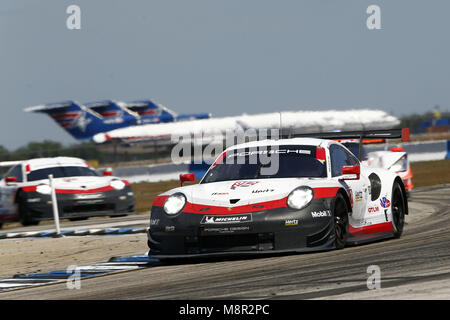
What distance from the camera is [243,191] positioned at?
Result: 8.62 m

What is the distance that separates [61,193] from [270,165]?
336 inches

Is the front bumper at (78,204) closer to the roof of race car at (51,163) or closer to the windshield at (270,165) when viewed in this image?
the roof of race car at (51,163)

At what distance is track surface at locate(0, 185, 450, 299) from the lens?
5.93 meters

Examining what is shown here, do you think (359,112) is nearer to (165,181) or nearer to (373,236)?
(165,181)

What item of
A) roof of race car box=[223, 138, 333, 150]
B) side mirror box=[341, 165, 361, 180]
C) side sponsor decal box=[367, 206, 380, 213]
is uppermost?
roof of race car box=[223, 138, 333, 150]

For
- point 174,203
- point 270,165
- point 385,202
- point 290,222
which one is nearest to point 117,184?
point 385,202

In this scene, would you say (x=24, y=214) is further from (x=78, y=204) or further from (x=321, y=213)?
(x=321, y=213)

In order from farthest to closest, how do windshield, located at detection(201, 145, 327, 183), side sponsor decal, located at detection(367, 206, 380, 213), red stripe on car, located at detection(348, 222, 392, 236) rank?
side sponsor decal, located at detection(367, 206, 380, 213), windshield, located at detection(201, 145, 327, 183), red stripe on car, located at detection(348, 222, 392, 236)

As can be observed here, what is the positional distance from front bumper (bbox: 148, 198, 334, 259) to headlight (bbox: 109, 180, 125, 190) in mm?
9238

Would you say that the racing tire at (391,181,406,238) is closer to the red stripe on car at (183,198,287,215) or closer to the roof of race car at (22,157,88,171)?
the red stripe on car at (183,198,287,215)

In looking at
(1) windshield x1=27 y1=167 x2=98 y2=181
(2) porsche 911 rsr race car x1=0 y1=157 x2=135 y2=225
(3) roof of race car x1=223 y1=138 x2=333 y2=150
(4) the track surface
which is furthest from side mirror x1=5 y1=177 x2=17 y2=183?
(4) the track surface

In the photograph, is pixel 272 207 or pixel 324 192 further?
pixel 324 192

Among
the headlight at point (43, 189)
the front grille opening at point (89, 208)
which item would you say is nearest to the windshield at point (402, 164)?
the front grille opening at point (89, 208)
